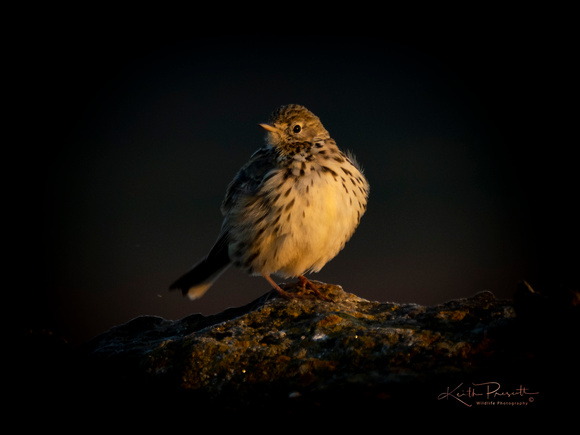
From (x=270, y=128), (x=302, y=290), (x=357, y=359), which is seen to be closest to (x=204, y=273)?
(x=302, y=290)

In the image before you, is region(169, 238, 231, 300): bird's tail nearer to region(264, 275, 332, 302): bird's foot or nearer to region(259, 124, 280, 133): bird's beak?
region(264, 275, 332, 302): bird's foot

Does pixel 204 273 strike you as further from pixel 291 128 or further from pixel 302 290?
pixel 291 128

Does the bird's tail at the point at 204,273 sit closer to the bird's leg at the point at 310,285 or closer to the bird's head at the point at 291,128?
the bird's leg at the point at 310,285

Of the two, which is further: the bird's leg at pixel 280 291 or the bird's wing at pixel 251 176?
the bird's wing at pixel 251 176

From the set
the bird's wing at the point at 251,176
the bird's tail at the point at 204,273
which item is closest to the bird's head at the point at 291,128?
the bird's wing at the point at 251,176

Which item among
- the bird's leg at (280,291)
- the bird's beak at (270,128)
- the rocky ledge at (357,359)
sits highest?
the bird's beak at (270,128)

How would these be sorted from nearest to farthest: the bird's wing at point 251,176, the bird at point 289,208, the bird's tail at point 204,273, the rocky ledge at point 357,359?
1. the rocky ledge at point 357,359
2. the bird at point 289,208
3. the bird's wing at point 251,176
4. the bird's tail at point 204,273

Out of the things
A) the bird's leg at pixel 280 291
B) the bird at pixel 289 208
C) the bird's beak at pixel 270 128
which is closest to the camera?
the bird's leg at pixel 280 291

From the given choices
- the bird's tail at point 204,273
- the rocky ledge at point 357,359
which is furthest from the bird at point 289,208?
the rocky ledge at point 357,359

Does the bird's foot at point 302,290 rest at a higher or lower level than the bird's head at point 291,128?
lower
